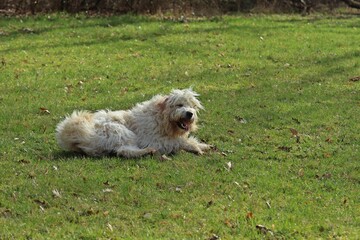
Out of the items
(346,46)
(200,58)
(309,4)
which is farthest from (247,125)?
(309,4)

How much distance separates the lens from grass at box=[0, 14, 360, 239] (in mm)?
7629

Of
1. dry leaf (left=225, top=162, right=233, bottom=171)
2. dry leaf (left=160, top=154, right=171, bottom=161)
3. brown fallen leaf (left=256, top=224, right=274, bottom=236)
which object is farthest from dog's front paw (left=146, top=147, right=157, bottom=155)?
brown fallen leaf (left=256, top=224, right=274, bottom=236)

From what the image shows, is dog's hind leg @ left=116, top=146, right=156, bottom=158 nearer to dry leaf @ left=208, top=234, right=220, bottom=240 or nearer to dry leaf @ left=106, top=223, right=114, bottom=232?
dry leaf @ left=106, top=223, right=114, bottom=232

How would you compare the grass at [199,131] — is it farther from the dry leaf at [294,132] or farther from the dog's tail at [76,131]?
the dog's tail at [76,131]

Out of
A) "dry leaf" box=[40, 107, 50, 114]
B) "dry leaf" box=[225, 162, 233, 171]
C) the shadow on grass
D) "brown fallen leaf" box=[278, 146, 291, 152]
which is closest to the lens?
"dry leaf" box=[225, 162, 233, 171]

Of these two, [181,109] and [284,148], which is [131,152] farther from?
[284,148]

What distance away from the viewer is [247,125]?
466 inches

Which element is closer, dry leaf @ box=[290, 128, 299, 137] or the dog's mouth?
the dog's mouth

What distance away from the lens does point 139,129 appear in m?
10.0

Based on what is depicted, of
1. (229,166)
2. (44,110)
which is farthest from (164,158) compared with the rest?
(44,110)

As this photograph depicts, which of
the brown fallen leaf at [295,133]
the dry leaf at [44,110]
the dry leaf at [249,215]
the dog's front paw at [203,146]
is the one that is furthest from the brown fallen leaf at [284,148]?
the dry leaf at [44,110]

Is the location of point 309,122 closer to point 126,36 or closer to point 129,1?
point 126,36

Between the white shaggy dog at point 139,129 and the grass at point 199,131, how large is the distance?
0.75 feet

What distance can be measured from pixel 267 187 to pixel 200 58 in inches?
350
